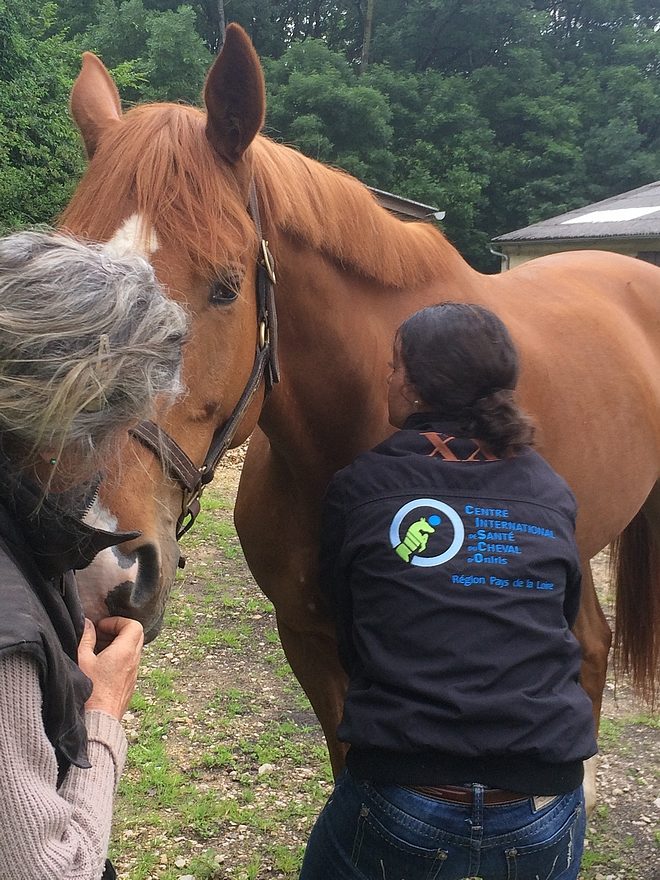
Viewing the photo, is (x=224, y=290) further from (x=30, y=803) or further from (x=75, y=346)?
(x=30, y=803)

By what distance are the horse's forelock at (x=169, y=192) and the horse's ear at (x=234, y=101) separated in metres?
0.04

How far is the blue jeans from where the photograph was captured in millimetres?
1326

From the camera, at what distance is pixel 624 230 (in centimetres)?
1210

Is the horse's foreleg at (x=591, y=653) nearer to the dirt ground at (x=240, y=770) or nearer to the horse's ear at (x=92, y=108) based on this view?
the dirt ground at (x=240, y=770)

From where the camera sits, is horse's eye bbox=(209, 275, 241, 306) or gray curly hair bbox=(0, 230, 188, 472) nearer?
gray curly hair bbox=(0, 230, 188, 472)

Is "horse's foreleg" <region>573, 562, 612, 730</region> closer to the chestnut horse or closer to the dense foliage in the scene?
the chestnut horse

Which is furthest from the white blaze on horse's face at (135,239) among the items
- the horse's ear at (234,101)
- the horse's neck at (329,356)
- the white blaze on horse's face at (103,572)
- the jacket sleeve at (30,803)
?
the jacket sleeve at (30,803)

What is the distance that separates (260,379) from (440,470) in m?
0.52

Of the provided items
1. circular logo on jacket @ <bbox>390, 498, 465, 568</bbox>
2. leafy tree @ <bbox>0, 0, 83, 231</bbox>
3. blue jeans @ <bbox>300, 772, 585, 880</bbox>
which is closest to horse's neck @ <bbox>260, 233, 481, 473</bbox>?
circular logo on jacket @ <bbox>390, 498, 465, 568</bbox>

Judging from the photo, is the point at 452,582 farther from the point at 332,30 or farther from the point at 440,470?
the point at 332,30

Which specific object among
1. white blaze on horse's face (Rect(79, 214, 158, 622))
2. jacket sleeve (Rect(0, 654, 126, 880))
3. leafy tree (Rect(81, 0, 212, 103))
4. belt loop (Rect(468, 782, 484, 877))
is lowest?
belt loop (Rect(468, 782, 484, 877))

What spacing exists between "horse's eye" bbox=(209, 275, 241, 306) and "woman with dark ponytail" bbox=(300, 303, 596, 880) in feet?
1.36

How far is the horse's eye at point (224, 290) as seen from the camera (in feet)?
4.85

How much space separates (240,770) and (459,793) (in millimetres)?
2094
